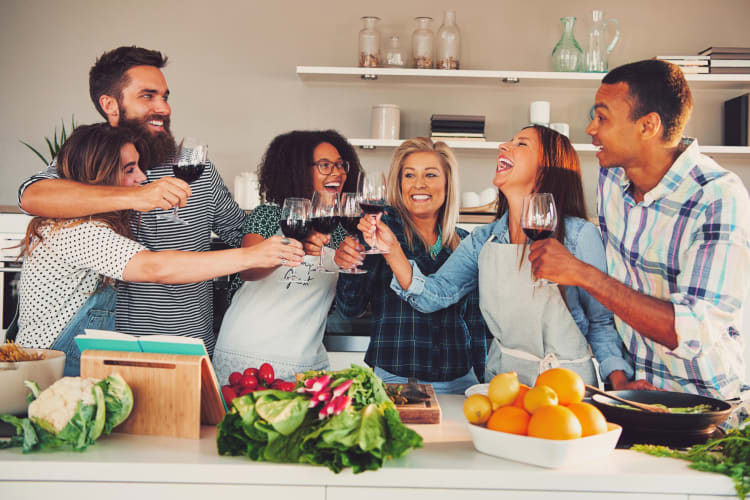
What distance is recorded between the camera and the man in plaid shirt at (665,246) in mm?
1571

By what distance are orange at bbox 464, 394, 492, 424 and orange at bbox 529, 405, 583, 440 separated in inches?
3.7

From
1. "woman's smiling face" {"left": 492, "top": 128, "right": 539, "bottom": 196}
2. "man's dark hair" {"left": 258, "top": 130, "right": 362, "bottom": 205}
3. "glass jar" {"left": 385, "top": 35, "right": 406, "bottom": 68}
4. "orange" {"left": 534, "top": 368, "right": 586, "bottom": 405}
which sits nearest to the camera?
"orange" {"left": 534, "top": 368, "right": 586, "bottom": 405}

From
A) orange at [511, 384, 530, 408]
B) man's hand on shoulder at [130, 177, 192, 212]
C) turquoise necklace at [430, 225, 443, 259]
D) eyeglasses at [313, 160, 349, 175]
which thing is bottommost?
orange at [511, 384, 530, 408]

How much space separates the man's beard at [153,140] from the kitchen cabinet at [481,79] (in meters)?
1.67

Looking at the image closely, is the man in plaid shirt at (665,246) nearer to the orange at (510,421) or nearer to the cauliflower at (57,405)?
the orange at (510,421)

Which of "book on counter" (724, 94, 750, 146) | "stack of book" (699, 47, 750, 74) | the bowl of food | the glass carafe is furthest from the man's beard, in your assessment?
"book on counter" (724, 94, 750, 146)

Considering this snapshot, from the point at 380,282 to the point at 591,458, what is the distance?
1.08m

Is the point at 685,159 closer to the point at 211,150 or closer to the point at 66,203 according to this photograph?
the point at 66,203

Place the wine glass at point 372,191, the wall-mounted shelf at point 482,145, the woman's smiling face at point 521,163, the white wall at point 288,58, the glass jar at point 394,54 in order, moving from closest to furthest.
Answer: the wine glass at point 372,191 < the woman's smiling face at point 521,163 < the wall-mounted shelf at point 482,145 < the glass jar at point 394,54 < the white wall at point 288,58

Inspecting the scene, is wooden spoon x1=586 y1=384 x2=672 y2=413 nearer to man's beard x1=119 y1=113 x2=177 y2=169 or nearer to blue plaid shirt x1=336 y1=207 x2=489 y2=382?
blue plaid shirt x1=336 y1=207 x2=489 y2=382

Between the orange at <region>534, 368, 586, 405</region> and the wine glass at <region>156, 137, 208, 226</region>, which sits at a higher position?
the wine glass at <region>156, 137, 208, 226</region>

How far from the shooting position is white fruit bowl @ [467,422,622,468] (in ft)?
3.83

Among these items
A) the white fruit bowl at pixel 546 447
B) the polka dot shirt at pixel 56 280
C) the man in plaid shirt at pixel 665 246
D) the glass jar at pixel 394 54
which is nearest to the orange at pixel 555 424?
the white fruit bowl at pixel 546 447

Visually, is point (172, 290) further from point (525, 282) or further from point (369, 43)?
point (369, 43)
